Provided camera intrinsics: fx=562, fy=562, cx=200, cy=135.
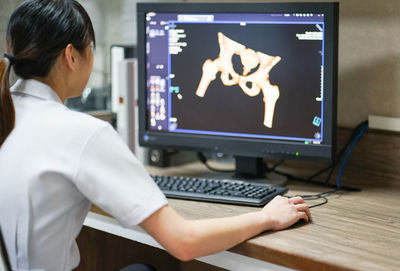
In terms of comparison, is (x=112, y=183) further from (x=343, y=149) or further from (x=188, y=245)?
(x=343, y=149)

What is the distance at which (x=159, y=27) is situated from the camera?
169 centimetres

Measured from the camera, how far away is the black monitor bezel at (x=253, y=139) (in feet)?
4.90

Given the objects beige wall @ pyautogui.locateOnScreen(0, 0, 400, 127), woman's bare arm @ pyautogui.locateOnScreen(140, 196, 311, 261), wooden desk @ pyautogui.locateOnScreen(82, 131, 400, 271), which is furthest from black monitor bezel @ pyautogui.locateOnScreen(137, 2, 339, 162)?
woman's bare arm @ pyautogui.locateOnScreen(140, 196, 311, 261)

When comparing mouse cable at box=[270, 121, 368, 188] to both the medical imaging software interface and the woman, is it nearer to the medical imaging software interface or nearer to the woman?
the medical imaging software interface

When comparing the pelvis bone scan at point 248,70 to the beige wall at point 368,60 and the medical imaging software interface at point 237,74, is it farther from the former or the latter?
the beige wall at point 368,60

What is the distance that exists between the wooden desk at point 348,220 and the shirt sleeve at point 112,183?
0.26 meters

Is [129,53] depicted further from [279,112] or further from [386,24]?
[386,24]

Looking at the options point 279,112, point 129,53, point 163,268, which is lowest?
point 163,268

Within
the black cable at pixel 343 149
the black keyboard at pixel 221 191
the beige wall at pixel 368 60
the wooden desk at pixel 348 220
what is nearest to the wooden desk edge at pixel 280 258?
the wooden desk at pixel 348 220

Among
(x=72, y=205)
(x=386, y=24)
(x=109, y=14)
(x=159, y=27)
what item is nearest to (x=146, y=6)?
(x=159, y=27)

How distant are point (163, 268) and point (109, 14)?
97 cm

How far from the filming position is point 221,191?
1.47 meters

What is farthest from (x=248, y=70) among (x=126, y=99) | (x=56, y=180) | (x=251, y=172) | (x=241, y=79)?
(x=56, y=180)

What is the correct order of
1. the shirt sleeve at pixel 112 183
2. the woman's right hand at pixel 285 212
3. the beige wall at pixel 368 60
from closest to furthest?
the shirt sleeve at pixel 112 183
the woman's right hand at pixel 285 212
the beige wall at pixel 368 60
